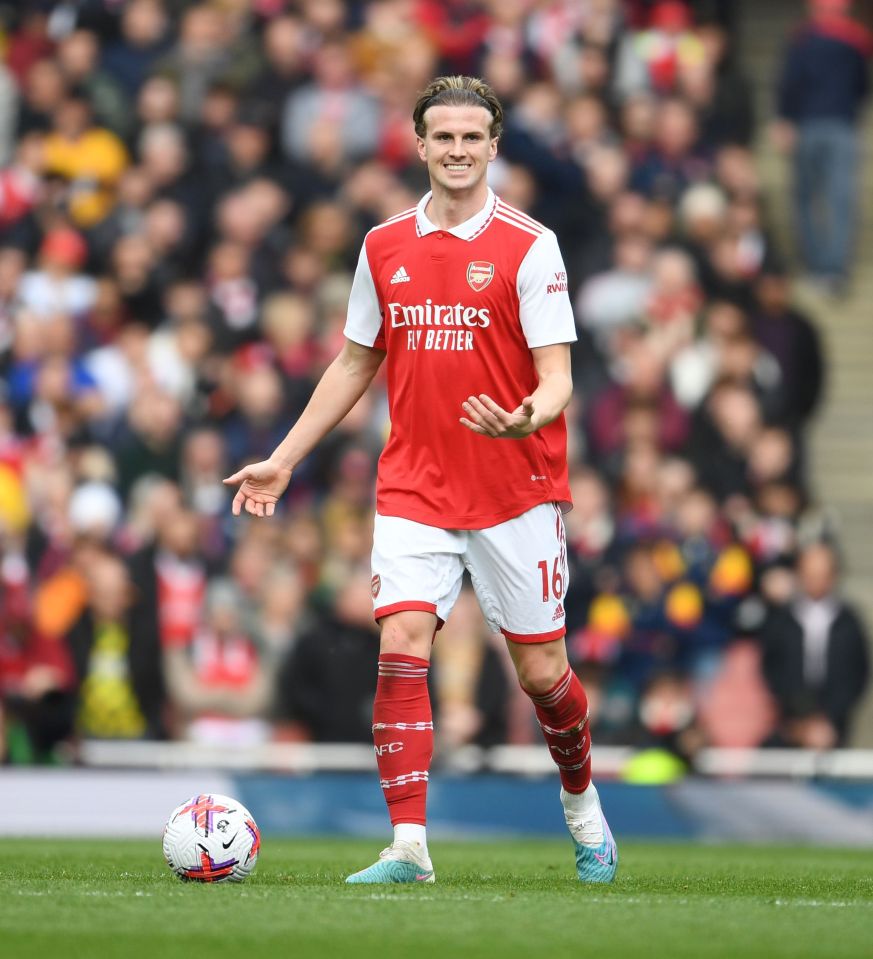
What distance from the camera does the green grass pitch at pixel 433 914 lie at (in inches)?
233

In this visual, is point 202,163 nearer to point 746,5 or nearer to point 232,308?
point 232,308

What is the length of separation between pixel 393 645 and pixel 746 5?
15.1 metres

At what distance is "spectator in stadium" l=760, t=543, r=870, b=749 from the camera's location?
14617 millimetres

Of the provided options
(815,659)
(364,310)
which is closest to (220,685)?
(815,659)

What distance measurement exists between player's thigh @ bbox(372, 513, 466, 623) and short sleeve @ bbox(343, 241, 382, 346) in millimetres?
727

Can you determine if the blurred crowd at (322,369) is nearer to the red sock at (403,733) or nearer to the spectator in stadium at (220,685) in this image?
the spectator in stadium at (220,685)

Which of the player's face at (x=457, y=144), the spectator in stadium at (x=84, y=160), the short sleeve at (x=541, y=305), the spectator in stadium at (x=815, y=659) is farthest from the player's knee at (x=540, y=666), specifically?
the spectator in stadium at (x=84, y=160)

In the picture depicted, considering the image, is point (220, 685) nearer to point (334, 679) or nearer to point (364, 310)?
point (334, 679)

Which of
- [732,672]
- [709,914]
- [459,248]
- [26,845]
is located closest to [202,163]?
[732,672]

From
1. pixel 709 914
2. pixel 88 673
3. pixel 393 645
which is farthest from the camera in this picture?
pixel 88 673

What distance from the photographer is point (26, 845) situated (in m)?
11.4

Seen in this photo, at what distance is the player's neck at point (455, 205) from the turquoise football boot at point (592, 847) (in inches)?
83.5

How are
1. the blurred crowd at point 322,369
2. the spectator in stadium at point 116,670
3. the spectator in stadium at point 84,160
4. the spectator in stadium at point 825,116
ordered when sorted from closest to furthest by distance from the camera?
1. the spectator in stadium at point 116,670
2. the blurred crowd at point 322,369
3. the spectator in stadium at point 84,160
4. the spectator in stadium at point 825,116

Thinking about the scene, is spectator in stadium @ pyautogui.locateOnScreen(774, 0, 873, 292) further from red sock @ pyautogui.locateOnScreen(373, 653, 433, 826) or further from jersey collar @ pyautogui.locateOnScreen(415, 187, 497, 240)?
red sock @ pyautogui.locateOnScreen(373, 653, 433, 826)
